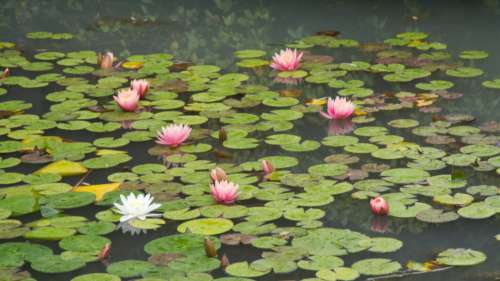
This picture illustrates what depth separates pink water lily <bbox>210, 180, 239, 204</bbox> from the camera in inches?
134

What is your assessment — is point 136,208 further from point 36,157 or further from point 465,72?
A: point 465,72

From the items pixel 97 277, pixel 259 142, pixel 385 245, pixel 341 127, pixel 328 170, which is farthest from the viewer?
pixel 341 127

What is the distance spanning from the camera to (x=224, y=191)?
3.41m

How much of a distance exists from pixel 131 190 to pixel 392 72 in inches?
72.0

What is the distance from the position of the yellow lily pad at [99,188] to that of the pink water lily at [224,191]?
39 cm

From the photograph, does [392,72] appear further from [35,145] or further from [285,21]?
Result: [35,145]

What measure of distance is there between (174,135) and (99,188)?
471 millimetres

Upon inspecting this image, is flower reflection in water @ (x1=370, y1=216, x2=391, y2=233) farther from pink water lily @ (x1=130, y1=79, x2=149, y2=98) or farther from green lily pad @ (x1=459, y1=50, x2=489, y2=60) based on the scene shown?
green lily pad @ (x1=459, y1=50, x2=489, y2=60)

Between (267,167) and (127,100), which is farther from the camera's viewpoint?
(127,100)

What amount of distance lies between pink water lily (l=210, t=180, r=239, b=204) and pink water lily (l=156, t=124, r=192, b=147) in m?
0.59

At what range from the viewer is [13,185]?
3.70 m

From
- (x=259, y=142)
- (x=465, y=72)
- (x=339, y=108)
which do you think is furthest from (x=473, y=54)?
(x=259, y=142)

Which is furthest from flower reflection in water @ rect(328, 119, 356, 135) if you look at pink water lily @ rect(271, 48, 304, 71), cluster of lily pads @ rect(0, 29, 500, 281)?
pink water lily @ rect(271, 48, 304, 71)

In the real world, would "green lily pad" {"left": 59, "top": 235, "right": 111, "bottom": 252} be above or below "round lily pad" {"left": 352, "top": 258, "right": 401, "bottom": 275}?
above
